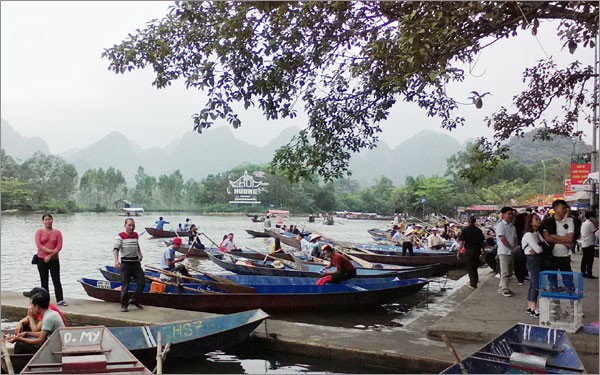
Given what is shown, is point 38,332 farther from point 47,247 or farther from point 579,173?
point 579,173

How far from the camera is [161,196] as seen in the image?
85.1 metres

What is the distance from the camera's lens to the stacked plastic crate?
5.87m

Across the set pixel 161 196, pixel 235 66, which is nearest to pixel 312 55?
pixel 235 66

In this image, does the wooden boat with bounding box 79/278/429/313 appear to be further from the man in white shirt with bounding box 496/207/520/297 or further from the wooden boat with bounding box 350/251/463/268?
the wooden boat with bounding box 350/251/463/268

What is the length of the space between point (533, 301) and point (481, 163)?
8.94ft

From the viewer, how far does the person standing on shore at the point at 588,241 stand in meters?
10.1

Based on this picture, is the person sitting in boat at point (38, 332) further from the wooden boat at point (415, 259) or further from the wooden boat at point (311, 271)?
the wooden boat at point (415, 259)

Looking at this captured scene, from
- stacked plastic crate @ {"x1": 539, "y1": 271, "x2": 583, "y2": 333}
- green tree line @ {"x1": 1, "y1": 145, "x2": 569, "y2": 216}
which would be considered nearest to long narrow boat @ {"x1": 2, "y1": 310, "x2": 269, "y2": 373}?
stacked plastic crate @ {"x1": 539, "y1": 271, "x2": 583, "y2": 333}

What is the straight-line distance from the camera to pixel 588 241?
10.1 metres

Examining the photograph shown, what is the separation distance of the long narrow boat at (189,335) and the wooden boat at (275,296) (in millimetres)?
2118

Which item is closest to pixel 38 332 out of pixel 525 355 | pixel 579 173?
pixel 525 355

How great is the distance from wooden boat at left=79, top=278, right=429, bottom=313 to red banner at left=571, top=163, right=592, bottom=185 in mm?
15119

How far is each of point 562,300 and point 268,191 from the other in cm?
6667

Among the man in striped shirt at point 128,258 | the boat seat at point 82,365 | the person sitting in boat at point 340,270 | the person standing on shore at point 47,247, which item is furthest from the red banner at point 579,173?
the boat seat at point 82,365
